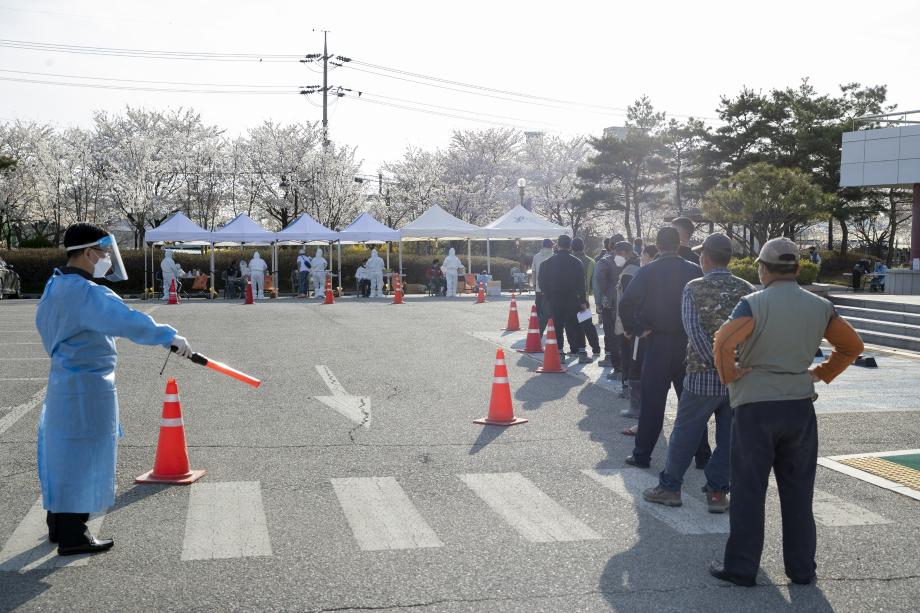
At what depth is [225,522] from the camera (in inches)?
232

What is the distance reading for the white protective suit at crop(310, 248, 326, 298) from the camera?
1384 inches

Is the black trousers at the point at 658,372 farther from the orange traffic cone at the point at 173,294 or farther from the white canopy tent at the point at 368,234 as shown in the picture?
the white canopy tent at the point at 368,234

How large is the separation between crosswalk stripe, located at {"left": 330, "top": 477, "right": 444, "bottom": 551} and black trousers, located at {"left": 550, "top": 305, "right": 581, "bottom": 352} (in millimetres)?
7414

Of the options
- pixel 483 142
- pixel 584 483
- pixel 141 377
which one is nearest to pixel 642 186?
pixel 483 142

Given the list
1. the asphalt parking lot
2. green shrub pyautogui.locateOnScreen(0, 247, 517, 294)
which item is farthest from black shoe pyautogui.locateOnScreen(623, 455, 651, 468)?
green shrub pyautogui.locateOnScreen(0, 247, 517, 294)

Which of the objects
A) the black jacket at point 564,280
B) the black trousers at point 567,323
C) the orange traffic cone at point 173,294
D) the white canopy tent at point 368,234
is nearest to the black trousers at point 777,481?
the black jacket at point 564,280

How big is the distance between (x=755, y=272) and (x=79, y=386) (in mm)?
19292

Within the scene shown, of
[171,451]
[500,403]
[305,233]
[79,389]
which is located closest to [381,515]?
[171,451]

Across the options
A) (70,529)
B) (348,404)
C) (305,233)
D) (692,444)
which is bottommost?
(348,404)

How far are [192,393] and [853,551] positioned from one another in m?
8.04

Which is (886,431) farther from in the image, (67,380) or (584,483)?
(67,380)

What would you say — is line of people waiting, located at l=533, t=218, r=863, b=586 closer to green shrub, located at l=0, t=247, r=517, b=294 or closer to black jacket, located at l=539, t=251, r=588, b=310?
black jacket, located at l=539, t=251, r=588, b=310

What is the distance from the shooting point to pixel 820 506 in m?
6.37

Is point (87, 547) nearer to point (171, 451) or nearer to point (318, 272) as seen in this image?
point (171, 451)
